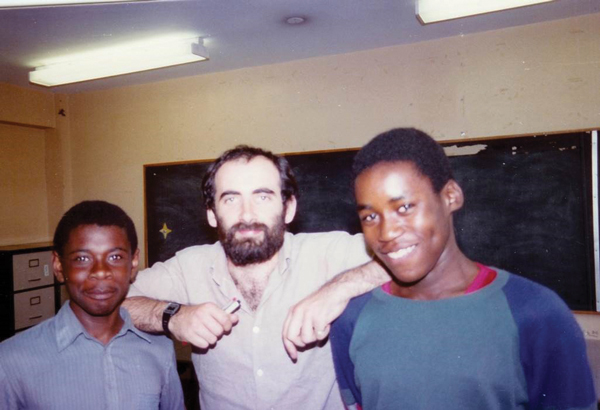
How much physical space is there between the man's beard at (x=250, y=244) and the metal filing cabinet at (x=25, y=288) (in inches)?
125

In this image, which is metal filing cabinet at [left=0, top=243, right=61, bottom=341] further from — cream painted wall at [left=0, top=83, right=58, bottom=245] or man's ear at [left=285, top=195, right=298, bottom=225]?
man's ear at [left=285, top=195, right=298, bottom=225]

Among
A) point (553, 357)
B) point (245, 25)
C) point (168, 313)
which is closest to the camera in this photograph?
point (553, 357)

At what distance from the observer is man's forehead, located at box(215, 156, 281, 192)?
1.56 meters

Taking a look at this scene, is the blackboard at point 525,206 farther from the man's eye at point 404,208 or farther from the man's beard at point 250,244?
the man's eye at point 404,208

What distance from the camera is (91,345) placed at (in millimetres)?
1306

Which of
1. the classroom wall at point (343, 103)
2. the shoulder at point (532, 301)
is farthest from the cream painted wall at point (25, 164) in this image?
the shoulder at point (532, 301)

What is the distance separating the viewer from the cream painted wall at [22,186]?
172 inches

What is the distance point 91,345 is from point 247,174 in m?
0.72

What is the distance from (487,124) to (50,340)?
110 inches

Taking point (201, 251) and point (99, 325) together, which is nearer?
point (99, 325)

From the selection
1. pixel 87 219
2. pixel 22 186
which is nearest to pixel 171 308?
pixel 87 219

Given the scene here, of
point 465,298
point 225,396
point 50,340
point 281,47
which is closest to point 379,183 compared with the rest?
point 465,298

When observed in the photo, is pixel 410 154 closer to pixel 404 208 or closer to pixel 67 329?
pixel 404 208

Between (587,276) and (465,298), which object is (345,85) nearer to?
(587,276)
